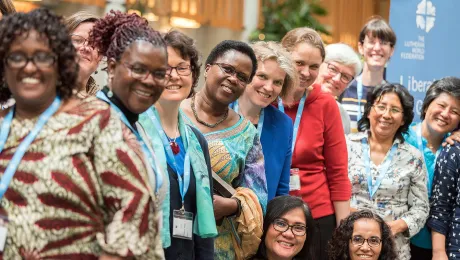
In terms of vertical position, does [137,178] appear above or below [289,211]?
above

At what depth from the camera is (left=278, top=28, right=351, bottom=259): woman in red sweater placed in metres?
4.81

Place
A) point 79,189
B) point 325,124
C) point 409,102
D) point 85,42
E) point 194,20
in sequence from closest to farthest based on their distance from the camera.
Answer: point 79,189, point 85,42, point 325,124, point 409,102, point 194,20

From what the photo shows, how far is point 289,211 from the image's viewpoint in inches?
171

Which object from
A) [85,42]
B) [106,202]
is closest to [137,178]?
[106,202]

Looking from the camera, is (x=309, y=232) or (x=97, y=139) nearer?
(x=97, y=139)

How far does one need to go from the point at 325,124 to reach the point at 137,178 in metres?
2.66

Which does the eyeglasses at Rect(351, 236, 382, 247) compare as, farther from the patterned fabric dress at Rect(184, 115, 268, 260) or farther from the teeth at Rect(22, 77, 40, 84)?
the teeth at Rect(22, 77, 40, 84)

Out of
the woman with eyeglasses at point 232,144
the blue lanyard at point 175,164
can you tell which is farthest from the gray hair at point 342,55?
the blue lanyard at point 175,164

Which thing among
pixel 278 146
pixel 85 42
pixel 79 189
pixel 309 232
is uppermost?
pixel 85 42

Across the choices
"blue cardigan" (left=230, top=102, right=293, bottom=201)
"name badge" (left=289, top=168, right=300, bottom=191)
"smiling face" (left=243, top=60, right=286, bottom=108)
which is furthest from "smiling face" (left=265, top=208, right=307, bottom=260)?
"smiling face" (left=243, top=60, right=286, bottom=108)

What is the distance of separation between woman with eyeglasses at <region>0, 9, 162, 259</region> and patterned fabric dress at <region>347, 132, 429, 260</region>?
2.94 metres

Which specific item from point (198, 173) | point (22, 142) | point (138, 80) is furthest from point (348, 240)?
point (22, 142)

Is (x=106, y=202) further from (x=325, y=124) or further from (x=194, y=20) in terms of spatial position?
(x=194, y=20)

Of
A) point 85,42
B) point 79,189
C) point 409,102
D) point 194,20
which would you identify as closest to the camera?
point 79,189
